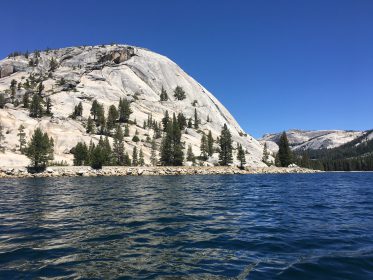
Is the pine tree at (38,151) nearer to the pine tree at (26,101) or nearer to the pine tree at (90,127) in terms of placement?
the pine tree at (90,127)

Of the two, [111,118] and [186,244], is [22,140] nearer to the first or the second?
[111,118]

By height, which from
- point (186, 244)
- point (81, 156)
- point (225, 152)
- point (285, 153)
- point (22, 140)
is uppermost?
point (22, 140)

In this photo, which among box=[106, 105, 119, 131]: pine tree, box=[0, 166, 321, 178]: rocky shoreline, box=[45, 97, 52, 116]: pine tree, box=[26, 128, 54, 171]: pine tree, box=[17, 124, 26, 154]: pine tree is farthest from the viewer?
box=[45, 97, 52, 116]: pine tree

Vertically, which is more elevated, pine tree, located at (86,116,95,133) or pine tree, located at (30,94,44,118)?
pine tree, located at (30,94,44,118)

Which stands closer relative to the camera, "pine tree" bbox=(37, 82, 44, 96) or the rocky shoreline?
the rocky shoreline

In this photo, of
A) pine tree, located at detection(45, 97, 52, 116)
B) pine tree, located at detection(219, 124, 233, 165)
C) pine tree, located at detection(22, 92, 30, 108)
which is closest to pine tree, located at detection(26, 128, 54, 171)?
pine tree, located at detection(45, 97, 52, 116)

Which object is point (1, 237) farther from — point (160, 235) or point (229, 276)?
point (229, 276)

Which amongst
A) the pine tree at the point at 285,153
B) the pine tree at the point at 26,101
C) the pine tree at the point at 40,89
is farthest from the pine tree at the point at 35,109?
the pine tree at the point at 285,153

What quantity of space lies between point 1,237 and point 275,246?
13.7 meters

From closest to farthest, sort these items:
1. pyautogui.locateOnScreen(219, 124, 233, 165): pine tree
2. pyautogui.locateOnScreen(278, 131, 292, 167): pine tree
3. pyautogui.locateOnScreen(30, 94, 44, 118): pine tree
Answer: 1. pyautogui.locateOnScreen(219, 124, 233, 165): pine tree
2. pyautogui.locateOnScreen(30, 94, 44, 118): pine tree
3. pyautogui.locateOnScreen(278, 131, 292, 167): pine tree

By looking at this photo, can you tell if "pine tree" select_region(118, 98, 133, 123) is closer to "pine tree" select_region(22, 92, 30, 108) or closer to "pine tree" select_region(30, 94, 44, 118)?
"pine tree" select_region(30, 94, 44, 118)

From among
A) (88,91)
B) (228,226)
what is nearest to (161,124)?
(88,91)

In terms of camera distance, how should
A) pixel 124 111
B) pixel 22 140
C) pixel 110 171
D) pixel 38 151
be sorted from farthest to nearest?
pixel 124 111 → pixel 22 140 → pixel 110 171 → pixel 38 151

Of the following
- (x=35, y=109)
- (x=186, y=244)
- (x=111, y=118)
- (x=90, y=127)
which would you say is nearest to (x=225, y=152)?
(x=111, y=118)
